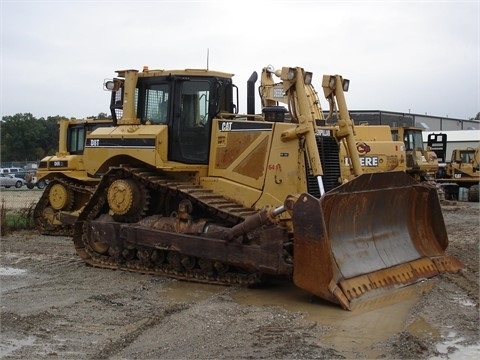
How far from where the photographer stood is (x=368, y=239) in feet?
29.3

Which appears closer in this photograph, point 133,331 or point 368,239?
point 133,331

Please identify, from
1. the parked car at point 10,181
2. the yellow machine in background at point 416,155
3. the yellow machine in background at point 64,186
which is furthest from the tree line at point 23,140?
the yellow machine in background at point 64,186

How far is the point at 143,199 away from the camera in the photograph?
9.94m

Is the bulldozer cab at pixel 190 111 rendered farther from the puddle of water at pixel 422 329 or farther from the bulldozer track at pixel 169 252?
the puddle of water at pixel 422 329

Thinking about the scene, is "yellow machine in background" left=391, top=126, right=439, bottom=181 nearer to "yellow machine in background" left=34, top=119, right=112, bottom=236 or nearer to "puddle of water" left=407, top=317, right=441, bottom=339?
"yellow machine in background" left=34, top=119, right=112, bottom=236

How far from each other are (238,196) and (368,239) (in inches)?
76.4

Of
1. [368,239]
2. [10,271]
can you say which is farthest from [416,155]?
[10,271]

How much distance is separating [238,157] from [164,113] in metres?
1.44

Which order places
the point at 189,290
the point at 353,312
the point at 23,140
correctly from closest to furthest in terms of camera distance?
1. the point at 353,312
2. the point at 189,290
3. the point at 23,140

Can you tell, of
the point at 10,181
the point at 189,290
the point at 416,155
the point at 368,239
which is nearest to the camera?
the point at 189,290

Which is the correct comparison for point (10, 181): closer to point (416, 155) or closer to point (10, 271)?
point (416, 155)

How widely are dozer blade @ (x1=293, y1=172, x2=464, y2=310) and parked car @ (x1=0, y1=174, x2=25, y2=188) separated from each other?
3659cm

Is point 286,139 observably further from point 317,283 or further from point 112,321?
point 112,321

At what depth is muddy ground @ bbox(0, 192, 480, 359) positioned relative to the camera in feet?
19.5
